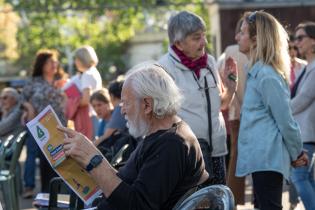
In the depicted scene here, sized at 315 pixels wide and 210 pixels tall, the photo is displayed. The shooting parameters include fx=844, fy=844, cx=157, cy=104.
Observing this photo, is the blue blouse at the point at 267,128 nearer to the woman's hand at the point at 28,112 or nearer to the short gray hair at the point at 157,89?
the short gray hair at the point at 157,89

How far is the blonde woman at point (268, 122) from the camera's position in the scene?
5.35 m

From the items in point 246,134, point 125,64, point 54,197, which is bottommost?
point 125,64

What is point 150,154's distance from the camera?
381cm

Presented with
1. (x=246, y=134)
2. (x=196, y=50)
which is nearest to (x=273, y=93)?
(x=246, y=134)

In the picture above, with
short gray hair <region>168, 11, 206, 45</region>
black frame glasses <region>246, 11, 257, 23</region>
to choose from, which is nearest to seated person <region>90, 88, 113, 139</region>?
short gray hair <region>168, 11, 206, 45</region>

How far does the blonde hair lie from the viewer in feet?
17.8

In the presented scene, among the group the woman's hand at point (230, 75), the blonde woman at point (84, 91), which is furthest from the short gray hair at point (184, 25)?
the blonde woman at point (84, 91)

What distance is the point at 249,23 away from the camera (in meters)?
5.59

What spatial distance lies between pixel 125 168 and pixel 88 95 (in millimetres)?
5902

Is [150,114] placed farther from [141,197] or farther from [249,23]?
[249,23]

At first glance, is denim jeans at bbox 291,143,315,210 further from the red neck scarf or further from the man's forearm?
the man's forearm

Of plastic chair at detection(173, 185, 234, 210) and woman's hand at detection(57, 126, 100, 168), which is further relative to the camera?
woman's hand at detection(57, 126, 100, 168)

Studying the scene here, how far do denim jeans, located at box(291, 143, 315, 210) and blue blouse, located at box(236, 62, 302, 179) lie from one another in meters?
1.61

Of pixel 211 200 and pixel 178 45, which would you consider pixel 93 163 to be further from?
pixel 178 45
